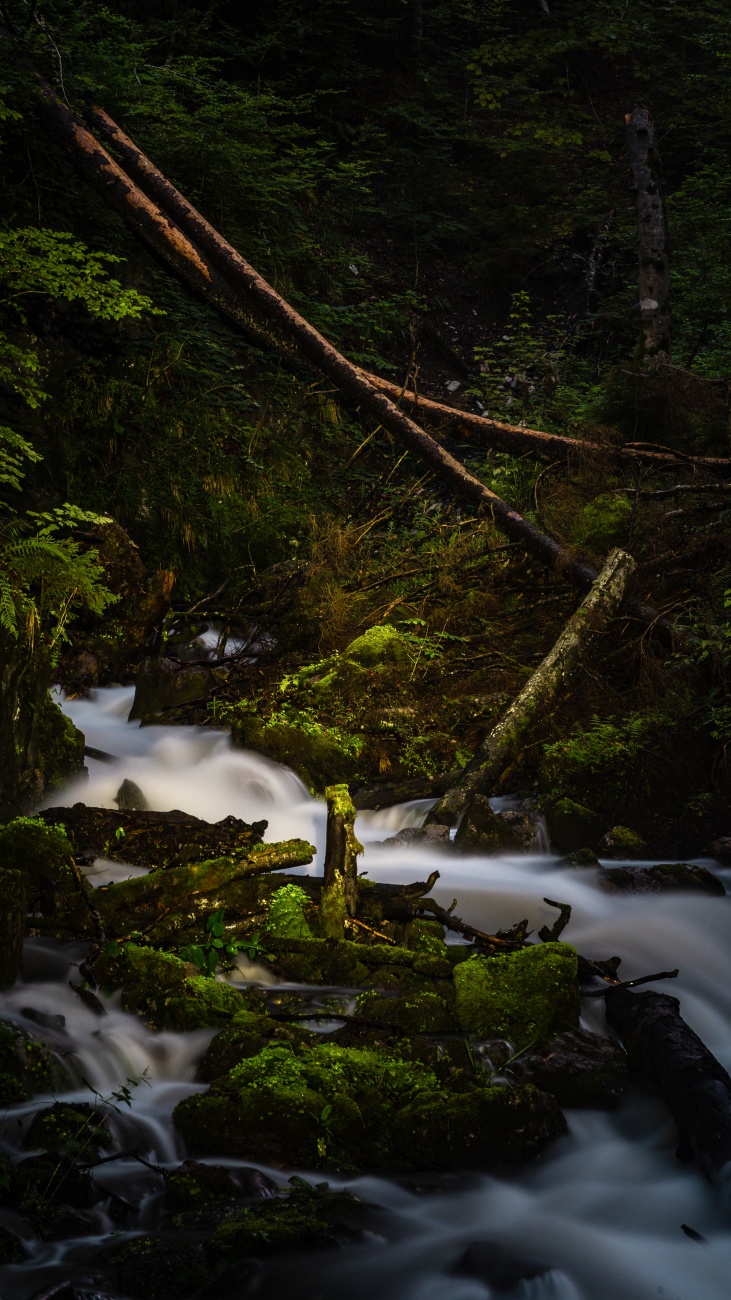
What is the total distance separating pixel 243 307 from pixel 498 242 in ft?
27.7

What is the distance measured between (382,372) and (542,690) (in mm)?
8327

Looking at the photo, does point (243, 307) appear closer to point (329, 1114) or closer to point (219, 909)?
point (219, 909)

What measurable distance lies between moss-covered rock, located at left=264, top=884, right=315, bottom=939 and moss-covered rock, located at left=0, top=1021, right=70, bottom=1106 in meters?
1.31

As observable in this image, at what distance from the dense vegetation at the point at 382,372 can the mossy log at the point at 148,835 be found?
4.07 feet

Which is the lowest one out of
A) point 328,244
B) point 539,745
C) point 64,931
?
point 64,931

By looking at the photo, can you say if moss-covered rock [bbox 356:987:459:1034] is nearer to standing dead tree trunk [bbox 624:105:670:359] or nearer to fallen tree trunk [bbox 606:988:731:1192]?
fallen tree trunk [bbox 606:988:731:1192]

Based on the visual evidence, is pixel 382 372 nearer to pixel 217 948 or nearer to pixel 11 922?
pixel 217 948

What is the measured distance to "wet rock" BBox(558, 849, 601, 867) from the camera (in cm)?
611

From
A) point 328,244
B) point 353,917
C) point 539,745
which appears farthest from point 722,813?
point 328,244

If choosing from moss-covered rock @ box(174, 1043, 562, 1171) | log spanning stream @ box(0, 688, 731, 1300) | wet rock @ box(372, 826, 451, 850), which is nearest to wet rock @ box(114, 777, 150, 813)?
log spanning stream @ box(0, 688, 731, 1300)

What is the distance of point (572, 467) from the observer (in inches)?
374

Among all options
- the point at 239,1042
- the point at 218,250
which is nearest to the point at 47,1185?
the point at 239,1042

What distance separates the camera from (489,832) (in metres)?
6.39

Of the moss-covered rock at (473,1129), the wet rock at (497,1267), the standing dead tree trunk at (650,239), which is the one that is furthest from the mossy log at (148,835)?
the standing dead tree trunk at (650,239)
